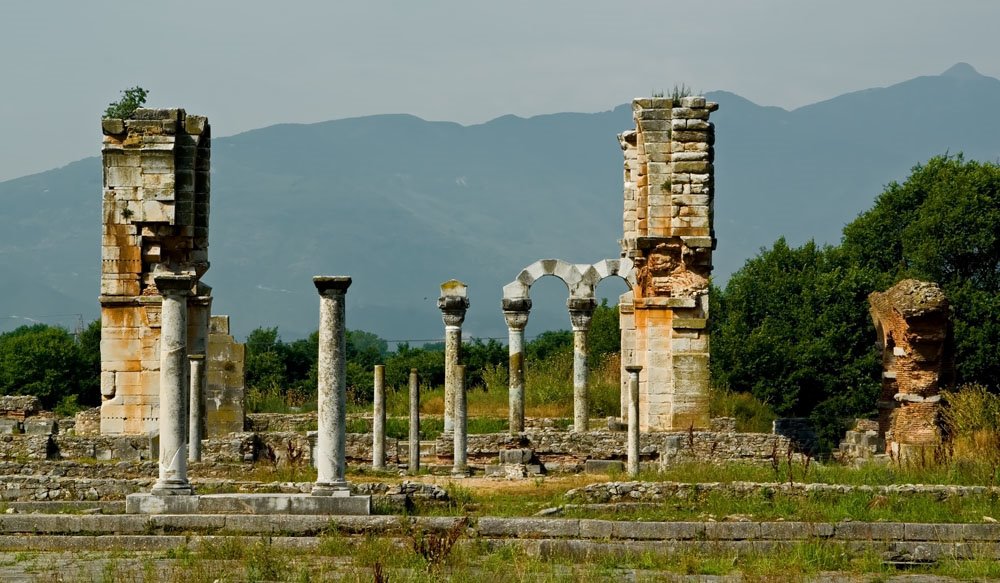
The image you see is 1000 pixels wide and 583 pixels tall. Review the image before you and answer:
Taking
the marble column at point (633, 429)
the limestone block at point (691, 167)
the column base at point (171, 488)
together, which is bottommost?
the column base at point (171, 488)

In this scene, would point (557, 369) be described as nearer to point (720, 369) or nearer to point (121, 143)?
point (720, 369)

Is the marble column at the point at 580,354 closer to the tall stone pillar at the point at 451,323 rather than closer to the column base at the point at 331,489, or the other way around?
the tall stone pillar at the point at 451,323

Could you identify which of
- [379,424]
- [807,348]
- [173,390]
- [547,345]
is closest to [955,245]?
[807,348]

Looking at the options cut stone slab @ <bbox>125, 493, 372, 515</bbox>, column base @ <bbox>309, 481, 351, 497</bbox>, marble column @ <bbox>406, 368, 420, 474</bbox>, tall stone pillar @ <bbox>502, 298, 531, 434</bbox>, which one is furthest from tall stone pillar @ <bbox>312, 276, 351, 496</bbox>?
tall stone pillar @ <bbox>502, 298, 531, 434</bbox>

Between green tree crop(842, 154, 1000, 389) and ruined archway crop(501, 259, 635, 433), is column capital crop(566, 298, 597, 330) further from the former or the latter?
green tree crop(842, 154, 1000, 389)

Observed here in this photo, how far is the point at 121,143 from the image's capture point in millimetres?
27000

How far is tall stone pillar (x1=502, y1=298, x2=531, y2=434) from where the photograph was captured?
3041cm

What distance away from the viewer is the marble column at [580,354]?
104ft

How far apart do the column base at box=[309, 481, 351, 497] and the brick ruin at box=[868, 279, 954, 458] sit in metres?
10.8

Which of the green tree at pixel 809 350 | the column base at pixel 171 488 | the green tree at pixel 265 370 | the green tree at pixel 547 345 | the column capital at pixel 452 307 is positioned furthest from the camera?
the green tree at pixel 547 345

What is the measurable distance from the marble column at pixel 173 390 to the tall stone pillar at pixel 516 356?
35.9ft

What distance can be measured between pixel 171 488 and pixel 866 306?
27.6 m

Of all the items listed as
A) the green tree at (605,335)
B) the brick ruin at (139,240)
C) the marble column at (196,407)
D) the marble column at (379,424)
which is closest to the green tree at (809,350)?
the green tree at (605,335)

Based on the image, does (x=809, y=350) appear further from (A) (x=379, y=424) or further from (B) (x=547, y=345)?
(A) (x=379, y=424)
